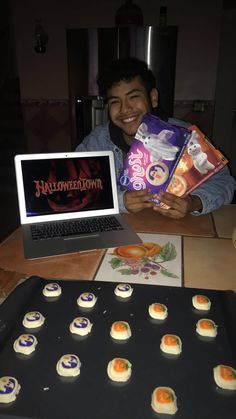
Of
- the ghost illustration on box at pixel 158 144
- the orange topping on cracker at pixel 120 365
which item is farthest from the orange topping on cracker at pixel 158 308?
the ghost illustration on box at pixel 158 144

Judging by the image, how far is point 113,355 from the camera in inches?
18.8

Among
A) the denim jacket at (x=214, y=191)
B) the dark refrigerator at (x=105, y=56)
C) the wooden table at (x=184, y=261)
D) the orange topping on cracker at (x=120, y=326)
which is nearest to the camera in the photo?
the orange topping on cracker at (x=120, y=326)

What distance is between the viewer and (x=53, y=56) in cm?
295

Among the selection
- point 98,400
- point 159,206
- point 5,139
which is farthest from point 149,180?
point 5,139

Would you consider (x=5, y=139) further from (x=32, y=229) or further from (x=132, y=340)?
(x=132, y=340)

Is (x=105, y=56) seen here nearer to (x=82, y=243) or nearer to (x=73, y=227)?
(x=73, y=227)

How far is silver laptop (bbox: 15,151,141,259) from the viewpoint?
0.93 meters

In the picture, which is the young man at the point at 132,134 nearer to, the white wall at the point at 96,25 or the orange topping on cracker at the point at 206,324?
the orange topping on cracker at the point at 206,324

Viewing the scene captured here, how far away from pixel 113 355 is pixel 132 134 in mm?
1072

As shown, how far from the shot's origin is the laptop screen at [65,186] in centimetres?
101

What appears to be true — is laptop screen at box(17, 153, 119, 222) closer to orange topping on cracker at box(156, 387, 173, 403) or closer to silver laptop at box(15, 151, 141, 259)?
silver laptop at box(15, 151, 141, 259)

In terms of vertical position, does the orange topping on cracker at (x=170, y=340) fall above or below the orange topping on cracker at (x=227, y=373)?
below

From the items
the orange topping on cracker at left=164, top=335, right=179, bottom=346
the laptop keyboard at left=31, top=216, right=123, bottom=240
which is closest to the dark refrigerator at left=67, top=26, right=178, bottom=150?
the laptop keyboard at left=31, top=216, right=123, bottom=240

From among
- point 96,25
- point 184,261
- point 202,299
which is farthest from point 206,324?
point 96,25
